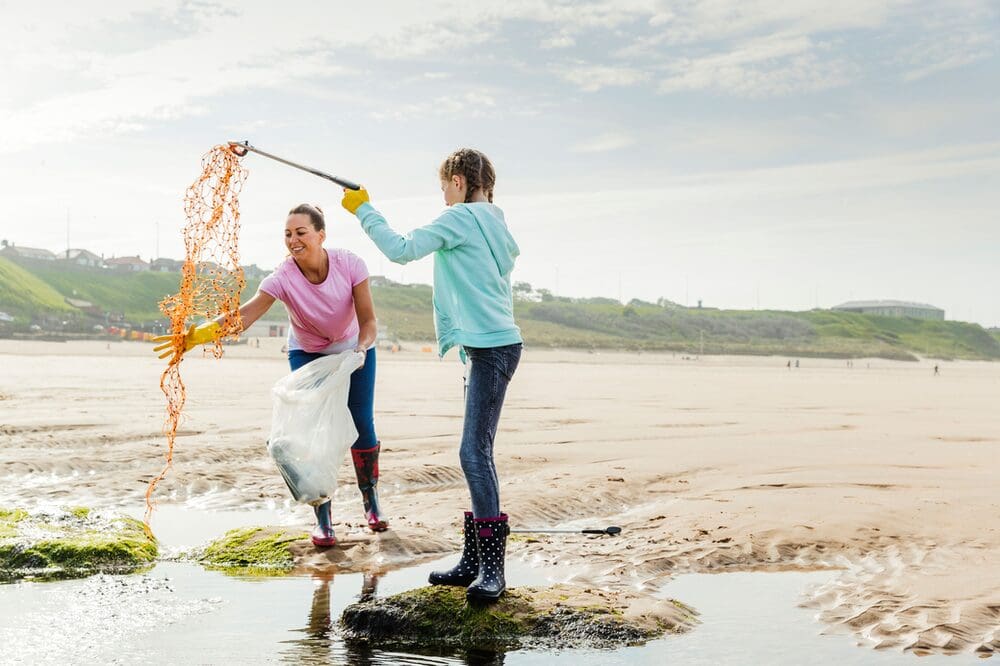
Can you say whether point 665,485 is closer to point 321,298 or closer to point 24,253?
point 321,298

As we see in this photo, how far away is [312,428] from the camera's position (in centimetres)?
548

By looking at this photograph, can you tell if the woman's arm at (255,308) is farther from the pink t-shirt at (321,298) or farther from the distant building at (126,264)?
the distant building at (126,264)

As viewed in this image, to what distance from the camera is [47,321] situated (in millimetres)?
74312

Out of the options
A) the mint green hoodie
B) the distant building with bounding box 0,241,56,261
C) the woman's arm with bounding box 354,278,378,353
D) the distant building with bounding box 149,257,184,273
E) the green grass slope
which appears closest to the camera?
the mint green hoodie

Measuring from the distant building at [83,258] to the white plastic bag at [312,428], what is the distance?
133m

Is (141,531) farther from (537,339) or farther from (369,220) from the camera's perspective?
(537,339)

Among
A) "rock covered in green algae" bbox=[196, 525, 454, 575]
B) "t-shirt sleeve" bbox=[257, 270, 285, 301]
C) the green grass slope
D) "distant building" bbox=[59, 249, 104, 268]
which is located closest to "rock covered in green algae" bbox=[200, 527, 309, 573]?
"rock covered in green algae" bbox=[196, 525, 454, 575]

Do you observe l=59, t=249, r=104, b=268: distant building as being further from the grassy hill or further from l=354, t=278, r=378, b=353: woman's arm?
l=354, t=278, r=378, b=353: woman's arm

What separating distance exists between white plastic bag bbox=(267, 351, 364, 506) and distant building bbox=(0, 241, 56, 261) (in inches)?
5225

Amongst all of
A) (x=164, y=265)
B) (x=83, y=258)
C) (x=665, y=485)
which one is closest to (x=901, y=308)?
(x=164, y=265)

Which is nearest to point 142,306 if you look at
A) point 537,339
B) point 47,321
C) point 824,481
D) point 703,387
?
point 47,321

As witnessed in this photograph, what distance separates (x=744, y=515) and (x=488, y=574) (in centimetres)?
300

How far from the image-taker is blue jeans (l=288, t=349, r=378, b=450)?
19.8 feet

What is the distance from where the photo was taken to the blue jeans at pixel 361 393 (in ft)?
19.8
